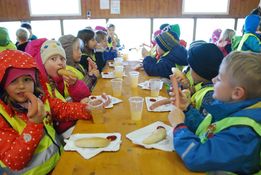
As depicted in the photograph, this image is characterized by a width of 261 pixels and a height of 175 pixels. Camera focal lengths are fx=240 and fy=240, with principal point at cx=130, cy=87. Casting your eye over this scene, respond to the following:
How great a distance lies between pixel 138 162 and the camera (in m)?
1.18

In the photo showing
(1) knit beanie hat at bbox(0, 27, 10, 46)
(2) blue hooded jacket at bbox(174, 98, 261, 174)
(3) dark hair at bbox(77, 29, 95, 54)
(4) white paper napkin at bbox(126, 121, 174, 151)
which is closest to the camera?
(2) blue hooded jacket at bbox(174, 98, 261, 174)

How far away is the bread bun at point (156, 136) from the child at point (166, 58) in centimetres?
167

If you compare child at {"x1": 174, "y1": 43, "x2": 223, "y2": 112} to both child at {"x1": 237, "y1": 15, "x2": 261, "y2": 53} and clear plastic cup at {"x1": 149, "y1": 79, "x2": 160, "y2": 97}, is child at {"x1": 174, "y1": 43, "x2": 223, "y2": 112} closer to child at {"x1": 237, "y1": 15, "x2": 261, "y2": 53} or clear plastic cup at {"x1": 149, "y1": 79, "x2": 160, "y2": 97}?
clear plastic cup at {"x1": 149, "y1": 79, "x2": 160, "y2": 97}

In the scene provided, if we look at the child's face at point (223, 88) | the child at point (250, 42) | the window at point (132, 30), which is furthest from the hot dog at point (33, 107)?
the window at point (132, 30)

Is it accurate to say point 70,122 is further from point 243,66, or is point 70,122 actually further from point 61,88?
point 243,66

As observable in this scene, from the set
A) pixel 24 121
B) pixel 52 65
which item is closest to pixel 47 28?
pixel 52 65

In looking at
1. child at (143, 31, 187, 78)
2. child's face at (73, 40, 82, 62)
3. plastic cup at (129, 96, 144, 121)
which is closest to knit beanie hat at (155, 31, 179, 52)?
child at (143, 31, 187, 78)

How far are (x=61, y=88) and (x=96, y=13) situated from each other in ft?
18.1

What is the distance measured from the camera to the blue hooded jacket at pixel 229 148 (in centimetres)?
101

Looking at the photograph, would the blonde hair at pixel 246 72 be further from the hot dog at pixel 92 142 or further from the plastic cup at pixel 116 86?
the plastic cup at pixel 116 86

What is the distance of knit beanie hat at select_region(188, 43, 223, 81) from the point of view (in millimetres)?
1913

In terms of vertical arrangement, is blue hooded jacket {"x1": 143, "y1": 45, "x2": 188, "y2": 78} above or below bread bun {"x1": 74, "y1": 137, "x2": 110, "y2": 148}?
above

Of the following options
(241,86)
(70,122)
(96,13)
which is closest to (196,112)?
(241,86)

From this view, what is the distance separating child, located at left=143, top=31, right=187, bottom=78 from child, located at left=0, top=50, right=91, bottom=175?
145cm
